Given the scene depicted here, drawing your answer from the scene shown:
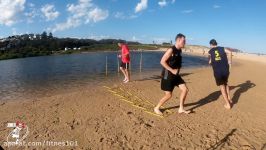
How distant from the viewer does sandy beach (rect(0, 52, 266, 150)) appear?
23.1ft

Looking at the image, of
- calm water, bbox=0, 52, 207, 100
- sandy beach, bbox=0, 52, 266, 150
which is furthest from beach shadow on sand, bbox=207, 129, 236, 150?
calm water, bbox=0, 52, 207, 100

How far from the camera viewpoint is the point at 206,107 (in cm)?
1034

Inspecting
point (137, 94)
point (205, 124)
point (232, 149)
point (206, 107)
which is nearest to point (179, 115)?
point (205, 124)

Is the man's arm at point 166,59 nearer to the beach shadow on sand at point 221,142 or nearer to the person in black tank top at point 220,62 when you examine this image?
the beach shadow on sand at point 221,142

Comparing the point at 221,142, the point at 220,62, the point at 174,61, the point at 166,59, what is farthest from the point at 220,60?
the point at 221,142

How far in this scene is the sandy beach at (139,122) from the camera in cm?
704

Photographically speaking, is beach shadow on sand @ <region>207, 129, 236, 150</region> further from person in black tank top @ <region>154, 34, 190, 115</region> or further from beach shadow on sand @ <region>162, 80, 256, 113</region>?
beach shadow on sand @ <region>162, 80, 256, 113</region>

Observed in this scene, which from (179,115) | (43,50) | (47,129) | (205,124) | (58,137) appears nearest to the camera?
(58,137)

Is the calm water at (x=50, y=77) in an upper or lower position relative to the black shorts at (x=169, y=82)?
lower

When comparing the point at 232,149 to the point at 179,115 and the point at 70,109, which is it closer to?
the point at 179,115

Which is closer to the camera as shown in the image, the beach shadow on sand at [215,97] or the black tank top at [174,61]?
the black tank top at [174,61]

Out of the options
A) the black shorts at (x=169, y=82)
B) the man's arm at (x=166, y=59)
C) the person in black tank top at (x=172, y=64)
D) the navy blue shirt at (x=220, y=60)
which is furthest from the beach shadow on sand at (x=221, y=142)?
the navy blue shirt at (x=220, y=60)

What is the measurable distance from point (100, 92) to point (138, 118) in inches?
172

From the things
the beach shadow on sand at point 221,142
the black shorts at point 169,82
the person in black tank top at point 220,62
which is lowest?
the beach shadow on sand at point 221,142
